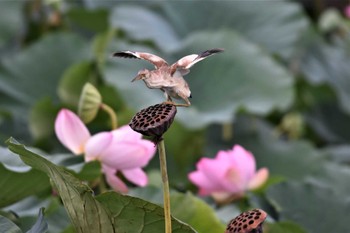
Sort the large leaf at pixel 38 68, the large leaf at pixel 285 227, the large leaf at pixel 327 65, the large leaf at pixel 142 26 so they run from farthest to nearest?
the large leaf at pixel 327 65 → the large leaf at pixel 142 26 → the large leaf at pixel 38 68 → the large leaf at pixel 285 227

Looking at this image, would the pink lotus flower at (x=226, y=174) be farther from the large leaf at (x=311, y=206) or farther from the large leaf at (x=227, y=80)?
the large leaf at (x=227, y=80)

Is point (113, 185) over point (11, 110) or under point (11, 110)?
over

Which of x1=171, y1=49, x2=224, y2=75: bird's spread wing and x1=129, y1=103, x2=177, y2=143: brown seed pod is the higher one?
x1=171, y1=49, x2=224, y2=75: bird's spread wing

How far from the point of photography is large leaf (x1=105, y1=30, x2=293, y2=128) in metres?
1.86

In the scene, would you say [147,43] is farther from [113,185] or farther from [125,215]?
[125,215]

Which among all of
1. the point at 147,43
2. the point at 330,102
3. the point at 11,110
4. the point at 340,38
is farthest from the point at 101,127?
the point at 340,38

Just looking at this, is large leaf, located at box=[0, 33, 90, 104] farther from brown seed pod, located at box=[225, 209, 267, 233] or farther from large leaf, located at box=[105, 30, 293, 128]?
brown seed pod, located at box=[225, 209, 267, 233]

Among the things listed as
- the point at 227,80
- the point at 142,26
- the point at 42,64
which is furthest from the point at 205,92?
the point at 42,64

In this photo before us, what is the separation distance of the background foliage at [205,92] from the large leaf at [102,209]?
0.60 feet

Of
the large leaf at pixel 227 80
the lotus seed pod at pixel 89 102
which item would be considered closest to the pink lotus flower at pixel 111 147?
the lotus seed pod at pixel 89 102

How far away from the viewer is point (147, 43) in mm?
2135

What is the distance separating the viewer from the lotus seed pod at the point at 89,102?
1061 millimetres

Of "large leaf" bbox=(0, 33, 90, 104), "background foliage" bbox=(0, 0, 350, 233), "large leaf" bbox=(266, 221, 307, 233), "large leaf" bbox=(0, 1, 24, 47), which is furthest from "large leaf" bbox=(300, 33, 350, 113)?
"large leaf" bbox=(266, 221, 307, 233)

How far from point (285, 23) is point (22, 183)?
4.86ft
